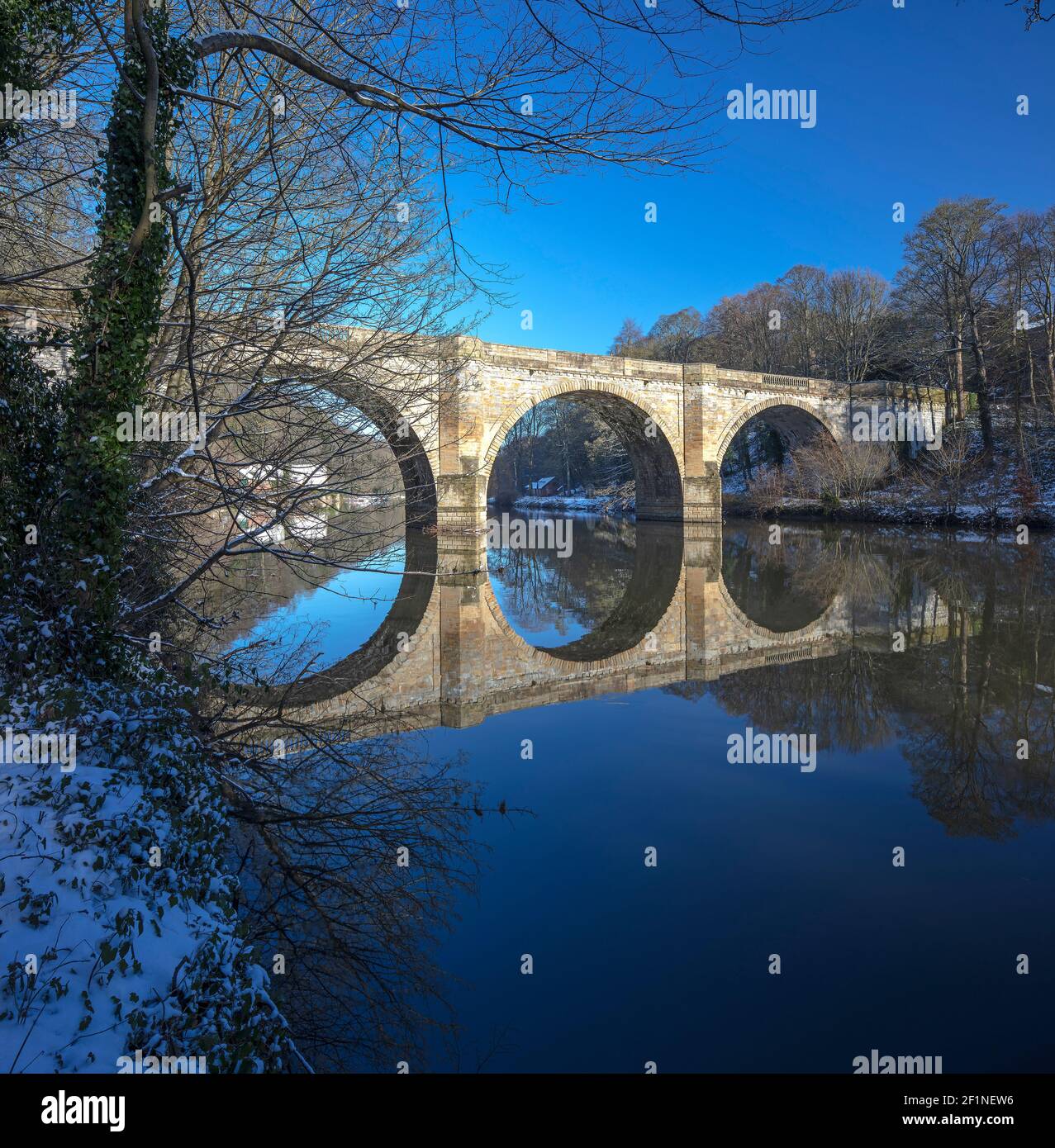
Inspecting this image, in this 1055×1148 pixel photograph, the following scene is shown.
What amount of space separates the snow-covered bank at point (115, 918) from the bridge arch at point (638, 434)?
69.5 feet

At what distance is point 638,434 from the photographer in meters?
29.9

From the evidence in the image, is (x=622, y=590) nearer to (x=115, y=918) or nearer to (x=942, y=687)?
(x=942, y=687)

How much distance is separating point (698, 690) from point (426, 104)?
17.2ft

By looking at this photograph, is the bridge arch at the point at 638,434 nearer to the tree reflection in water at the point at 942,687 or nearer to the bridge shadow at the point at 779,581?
the bridge shadow at the point at 779,581

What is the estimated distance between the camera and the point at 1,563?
4039 mm

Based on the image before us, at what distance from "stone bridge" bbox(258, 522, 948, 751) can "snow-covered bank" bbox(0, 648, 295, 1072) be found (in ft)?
6.31

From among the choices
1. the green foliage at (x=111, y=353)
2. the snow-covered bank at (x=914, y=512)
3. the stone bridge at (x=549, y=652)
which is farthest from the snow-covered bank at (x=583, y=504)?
the green foliage at (x=111, y=353)

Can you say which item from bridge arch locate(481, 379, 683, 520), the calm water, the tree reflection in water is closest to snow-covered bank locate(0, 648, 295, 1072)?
the calm water

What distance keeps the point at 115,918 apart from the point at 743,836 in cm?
296

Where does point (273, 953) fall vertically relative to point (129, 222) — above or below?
below

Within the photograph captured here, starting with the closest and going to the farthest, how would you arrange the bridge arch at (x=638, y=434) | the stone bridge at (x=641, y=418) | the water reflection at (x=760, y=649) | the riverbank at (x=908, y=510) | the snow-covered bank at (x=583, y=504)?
1. the water reflection at (x=760, y=649)
2. the riverbank at (x=908, y=510)
3. the stone bridge at (x=641, y=418)
4. the bridge arch at (x=638, y=434)
5. the snow-covered bank at (x=583, y=504)

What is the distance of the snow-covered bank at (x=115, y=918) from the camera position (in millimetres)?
1810
